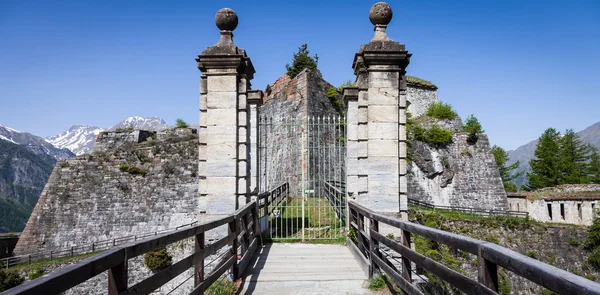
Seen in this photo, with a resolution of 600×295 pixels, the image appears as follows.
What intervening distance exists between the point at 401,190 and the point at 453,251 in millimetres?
10768

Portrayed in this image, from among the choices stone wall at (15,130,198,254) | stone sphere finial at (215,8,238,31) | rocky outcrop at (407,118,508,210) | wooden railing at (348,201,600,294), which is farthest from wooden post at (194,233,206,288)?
rocky outcrop at (407,118,508,210)

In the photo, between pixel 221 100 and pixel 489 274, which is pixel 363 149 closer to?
pixel 221 100

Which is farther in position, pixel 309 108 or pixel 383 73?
pixel 309 108

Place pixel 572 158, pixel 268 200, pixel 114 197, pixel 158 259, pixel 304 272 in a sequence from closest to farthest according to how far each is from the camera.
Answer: pixel 304 272, pixel 268 200, pixel 158 259, pixel 114 197, pixel 572 158

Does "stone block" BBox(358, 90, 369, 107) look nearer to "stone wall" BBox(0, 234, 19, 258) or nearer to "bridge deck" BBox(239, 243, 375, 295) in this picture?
"bridge deck" BBox(239, 243, 375, 295)

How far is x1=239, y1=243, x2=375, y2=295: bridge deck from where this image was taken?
5.29m

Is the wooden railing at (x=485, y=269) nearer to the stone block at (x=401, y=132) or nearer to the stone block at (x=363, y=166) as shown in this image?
the stone block at (x=363, y=166)

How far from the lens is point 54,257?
19.4m

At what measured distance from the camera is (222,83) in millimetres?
7598

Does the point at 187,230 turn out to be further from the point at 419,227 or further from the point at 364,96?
the point at 364,96

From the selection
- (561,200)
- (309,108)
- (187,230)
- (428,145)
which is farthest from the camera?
(428,145)

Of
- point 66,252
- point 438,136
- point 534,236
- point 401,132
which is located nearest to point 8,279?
point 66,252

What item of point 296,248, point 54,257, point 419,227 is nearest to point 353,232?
point 296,248

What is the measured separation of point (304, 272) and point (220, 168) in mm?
2576
